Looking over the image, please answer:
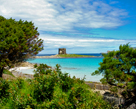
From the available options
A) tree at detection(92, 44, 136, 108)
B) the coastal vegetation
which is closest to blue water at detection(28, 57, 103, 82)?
the coastal vegetation

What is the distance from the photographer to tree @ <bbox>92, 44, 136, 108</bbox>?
585cm

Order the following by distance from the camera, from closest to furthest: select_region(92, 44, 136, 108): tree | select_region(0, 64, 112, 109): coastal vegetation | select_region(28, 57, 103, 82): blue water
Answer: select_region(0, 64, 112, 109): coastal vegetation → select_region(92, 44, 136, 108): tree → select_region(28, 57, 103, 82): blue water

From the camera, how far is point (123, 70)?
6148 millimetres

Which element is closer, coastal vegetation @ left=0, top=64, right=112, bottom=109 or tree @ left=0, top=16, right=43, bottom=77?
coastal vegetation @ left=0, top=64, right=112, bottom=109

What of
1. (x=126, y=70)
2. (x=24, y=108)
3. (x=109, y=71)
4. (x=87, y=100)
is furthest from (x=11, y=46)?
(x=126, y=70)

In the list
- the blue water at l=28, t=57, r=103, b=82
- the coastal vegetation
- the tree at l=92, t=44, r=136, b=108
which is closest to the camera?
the coastal vegetation

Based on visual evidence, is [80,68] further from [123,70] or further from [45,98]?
[45,98]

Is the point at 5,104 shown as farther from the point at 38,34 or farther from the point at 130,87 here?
the point at 38,34

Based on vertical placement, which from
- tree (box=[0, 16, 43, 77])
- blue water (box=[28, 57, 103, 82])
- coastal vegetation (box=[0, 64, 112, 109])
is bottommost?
blue water (box=[28, 57, 103, 82])

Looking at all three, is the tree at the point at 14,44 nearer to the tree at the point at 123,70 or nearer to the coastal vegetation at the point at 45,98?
the coastal vegetation at the point at 45,98

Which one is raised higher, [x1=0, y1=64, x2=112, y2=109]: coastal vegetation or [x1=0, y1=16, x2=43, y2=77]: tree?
[x1=0, y1=16, x2=43, y2=77]: tree

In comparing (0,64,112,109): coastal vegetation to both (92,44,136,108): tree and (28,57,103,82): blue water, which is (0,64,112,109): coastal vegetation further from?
(92,44,136,108): tree

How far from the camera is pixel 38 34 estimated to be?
8289 millimetres

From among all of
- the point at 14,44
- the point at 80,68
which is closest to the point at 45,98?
the point at 14,44
